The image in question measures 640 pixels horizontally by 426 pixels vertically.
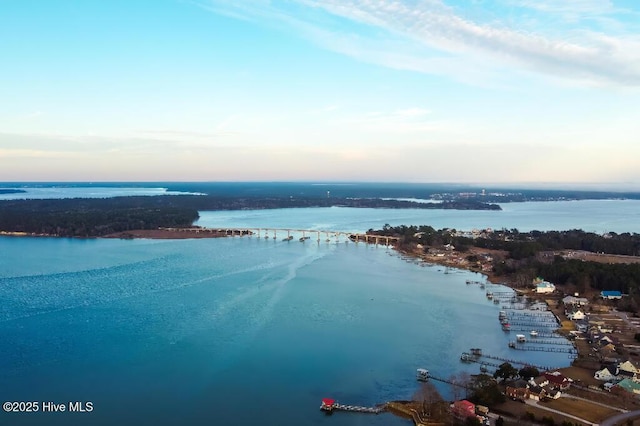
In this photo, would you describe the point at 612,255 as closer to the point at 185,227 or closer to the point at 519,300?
the point at 519,300

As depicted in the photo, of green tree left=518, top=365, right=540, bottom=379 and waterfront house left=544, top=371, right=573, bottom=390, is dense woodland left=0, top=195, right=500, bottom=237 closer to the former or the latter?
green tree left=518, top=365, right=540, bottom=379

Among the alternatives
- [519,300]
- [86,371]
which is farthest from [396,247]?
[86,371]

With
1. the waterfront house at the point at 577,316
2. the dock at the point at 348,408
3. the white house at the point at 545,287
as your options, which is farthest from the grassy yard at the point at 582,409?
the white house at the point at 545,287

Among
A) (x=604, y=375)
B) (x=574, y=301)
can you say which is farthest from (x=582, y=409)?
(x=574, y=301)

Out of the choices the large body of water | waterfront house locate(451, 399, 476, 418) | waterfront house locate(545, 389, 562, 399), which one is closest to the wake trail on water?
the large body of water

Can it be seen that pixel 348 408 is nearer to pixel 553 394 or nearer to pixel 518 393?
pixel 518 393
